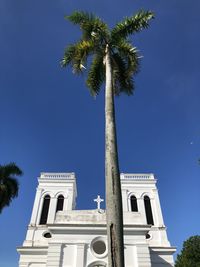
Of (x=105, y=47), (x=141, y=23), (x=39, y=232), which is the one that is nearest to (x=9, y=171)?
(x=39, y=232)

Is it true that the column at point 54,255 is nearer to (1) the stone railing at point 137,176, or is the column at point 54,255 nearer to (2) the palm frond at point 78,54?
(2) the palm frond at point 78,54

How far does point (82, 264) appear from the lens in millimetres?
19875

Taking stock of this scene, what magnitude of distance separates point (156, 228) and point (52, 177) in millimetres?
17013

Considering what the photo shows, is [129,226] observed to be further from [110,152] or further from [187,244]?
[110,152]

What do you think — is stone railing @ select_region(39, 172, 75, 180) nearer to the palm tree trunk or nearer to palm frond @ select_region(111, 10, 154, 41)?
palm frond @ select_region(111, 10, 154, 41)

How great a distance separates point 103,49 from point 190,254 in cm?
1896

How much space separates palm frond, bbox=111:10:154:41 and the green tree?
18824 millimetres

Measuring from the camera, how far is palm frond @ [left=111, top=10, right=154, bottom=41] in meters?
11.0

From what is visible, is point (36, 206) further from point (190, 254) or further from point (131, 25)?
point (131, 25)

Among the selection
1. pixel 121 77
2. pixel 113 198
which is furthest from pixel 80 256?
pixel 113 198

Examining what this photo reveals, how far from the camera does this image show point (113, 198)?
20.6 feet

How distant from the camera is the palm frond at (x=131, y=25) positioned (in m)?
11.0

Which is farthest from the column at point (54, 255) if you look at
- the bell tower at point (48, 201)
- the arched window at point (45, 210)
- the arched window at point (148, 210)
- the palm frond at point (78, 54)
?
the palm frond at point (78, 54)

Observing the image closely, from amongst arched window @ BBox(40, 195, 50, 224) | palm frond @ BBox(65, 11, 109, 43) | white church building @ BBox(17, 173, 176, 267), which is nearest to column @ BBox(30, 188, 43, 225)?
white church building @ BBox(17, 173, 176, 267)
